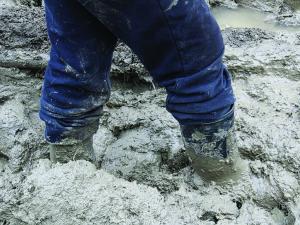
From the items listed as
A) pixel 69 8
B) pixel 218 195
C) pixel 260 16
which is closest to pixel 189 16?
pixel 69 8

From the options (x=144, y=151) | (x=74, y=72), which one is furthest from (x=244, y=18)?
(x=74, y=72)

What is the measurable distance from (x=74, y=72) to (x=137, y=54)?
0.18m

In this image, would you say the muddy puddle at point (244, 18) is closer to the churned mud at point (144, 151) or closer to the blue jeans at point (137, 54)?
the churned mud at point (144, 151)

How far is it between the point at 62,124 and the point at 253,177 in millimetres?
578

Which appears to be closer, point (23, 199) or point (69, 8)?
point (69, 8)

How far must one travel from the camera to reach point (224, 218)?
Result: 4.52 feet

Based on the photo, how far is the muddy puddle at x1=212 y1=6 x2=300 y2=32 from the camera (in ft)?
7.75

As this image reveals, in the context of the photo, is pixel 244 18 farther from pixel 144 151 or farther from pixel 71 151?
pixel 71 151

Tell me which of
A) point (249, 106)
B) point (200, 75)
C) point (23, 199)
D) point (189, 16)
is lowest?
point (23, 199)

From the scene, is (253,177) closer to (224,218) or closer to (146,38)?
(224,218)

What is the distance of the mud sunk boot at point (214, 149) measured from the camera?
127cm

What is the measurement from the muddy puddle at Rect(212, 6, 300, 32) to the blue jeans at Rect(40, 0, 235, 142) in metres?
1.20

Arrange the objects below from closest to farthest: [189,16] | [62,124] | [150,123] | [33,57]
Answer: [189,16], [62,124], [150,123], [33,57]

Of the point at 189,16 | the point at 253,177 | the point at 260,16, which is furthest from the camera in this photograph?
the point at 260,16
